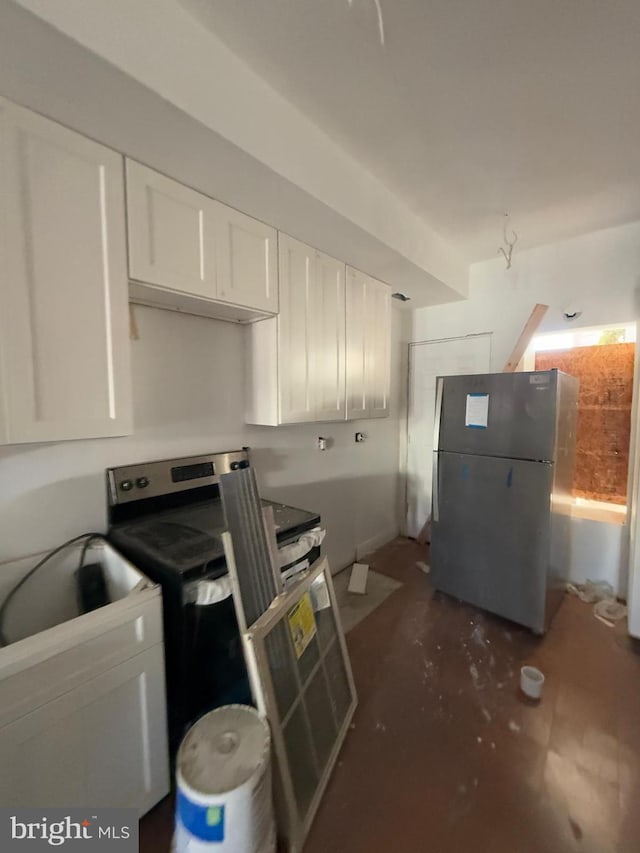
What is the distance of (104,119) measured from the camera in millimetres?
1089

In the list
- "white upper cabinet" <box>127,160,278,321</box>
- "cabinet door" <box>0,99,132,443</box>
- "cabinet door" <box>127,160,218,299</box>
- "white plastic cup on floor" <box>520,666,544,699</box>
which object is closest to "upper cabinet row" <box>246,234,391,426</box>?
"white upper cabinet" <box>127,160,278,321</box>

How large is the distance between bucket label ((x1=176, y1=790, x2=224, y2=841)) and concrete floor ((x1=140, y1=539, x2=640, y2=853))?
38cm

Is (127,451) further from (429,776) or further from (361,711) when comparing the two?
(429,776)

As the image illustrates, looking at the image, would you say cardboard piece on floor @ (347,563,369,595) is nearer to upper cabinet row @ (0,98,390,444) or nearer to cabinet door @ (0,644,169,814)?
cabinet door @ (0,644,169,814)


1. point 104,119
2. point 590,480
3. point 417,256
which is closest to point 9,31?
point 104,119

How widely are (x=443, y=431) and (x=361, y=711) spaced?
1676 mm

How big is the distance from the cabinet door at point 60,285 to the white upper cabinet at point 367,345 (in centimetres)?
140

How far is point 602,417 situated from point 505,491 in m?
1.16

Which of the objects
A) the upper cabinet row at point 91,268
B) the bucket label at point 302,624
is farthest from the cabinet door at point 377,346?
the bucket label at point 302,624

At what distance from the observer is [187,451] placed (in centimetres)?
186

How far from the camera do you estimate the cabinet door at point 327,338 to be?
2.05 meters

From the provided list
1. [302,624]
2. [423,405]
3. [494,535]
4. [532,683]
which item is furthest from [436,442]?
[302,624]

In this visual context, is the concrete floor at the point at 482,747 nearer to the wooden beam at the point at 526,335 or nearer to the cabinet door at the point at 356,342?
the cabinet door at the point at 356,342

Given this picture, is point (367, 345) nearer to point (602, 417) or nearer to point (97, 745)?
point (602, 417)
